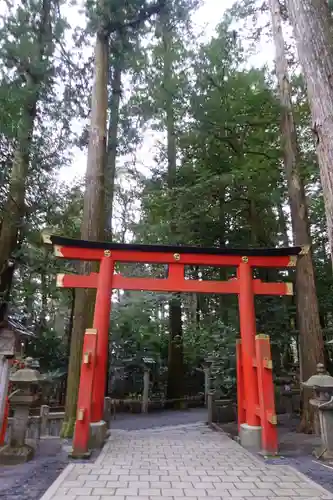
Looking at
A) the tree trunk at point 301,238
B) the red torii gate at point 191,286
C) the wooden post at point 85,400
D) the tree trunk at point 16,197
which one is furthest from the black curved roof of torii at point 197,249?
the tree trunk at point 16,197

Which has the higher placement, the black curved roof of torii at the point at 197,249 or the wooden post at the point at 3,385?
the black curved roof of torii at the point at 197,249

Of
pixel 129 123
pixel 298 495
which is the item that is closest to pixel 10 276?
pixel 129 123

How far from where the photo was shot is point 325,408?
5117 millimetres

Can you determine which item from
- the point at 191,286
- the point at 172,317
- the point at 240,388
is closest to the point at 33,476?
the point at 191,286

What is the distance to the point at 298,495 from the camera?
135 inches

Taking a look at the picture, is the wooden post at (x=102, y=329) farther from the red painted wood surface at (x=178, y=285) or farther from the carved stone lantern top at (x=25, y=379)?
the carved stone lantern top at (x=25, y=379)

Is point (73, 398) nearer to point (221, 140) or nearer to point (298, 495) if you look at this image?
point (298, 495)

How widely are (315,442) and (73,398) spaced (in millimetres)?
4291

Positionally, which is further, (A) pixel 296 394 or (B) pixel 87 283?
(A) pixel 296 394

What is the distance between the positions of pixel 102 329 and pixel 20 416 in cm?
179

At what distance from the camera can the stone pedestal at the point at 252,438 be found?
214 inches

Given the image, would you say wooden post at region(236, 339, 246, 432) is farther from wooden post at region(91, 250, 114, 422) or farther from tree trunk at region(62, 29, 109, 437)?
tree trunk at region(62, 29, 109, 437)

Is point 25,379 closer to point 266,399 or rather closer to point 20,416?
point 20,416

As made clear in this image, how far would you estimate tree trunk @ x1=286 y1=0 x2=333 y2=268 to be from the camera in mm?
3615
